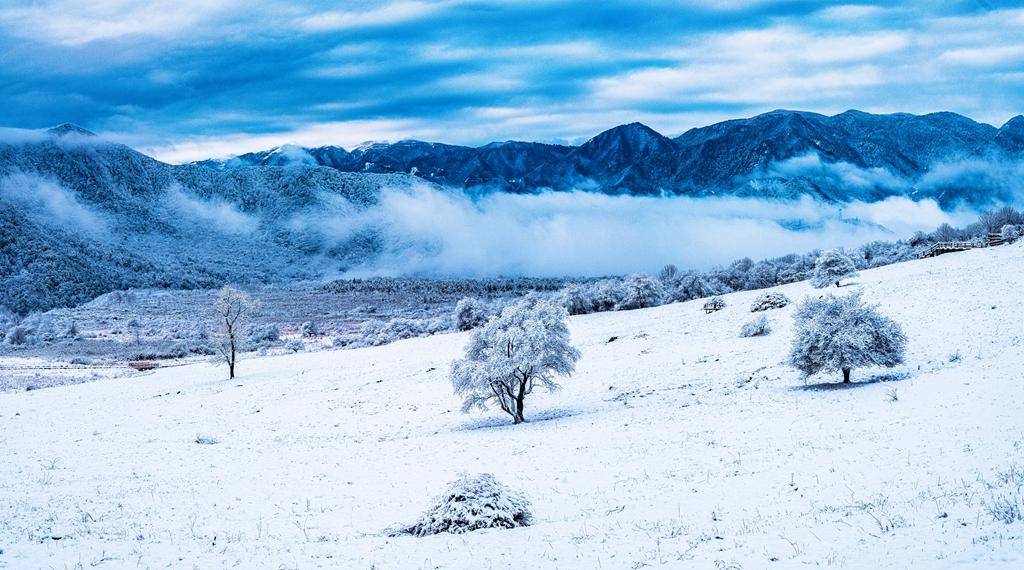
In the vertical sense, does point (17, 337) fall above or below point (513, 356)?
below

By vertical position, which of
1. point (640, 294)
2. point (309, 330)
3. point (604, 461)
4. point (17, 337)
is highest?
point (640, 294)

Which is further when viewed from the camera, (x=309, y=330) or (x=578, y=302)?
(x=309, y=330)

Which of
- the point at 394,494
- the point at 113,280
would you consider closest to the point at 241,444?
the point at 394,494

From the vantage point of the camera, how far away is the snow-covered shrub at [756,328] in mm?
42312

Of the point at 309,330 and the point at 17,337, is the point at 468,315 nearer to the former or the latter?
the point at 309,330

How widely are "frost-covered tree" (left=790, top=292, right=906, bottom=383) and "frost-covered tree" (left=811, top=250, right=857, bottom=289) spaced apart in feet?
96.5

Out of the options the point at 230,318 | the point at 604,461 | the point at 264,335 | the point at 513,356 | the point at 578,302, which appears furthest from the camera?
the point at 264,335

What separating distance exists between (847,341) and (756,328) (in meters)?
15.8

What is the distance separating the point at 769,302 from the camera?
1962 inches

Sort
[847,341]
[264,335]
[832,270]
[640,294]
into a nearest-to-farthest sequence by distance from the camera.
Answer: [847,341]
[832,270]
[640,294]
[264,335]

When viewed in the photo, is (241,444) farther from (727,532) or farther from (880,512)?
(880,512)

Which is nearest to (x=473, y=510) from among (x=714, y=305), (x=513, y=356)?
(x=513, y=356)

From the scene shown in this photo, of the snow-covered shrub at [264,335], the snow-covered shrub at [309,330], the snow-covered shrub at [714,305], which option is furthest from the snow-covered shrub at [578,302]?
the snow-covered shrub at [309,330]

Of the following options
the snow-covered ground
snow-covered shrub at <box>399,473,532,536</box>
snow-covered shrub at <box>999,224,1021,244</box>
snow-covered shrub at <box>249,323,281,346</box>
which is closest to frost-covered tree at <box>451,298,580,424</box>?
the snow-covered ground
